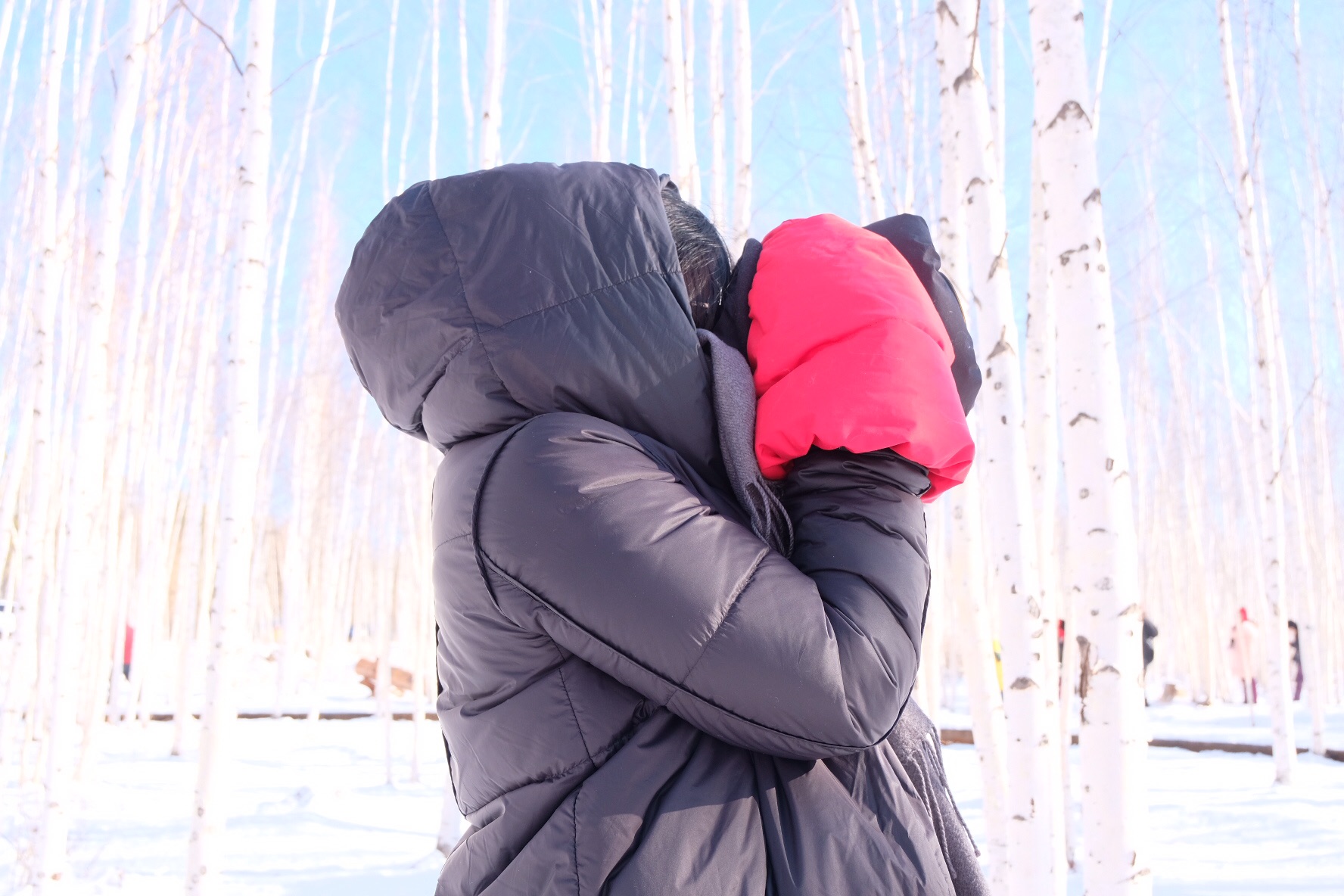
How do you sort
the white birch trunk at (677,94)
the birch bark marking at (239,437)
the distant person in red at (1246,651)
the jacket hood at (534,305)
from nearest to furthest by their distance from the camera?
the jacket hood at (534,305), the birch bark marking at (239,437), the white birch trunk at (677,94), the distant person in red at (1246,651)

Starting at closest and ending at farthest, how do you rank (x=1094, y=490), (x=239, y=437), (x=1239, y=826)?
1. (x=1094, y=490)
2. (x=239, y=437)
3. (x=1239, y=826)

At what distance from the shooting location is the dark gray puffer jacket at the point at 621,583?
2.44 ft

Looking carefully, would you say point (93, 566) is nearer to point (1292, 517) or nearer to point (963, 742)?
point (963, 742)

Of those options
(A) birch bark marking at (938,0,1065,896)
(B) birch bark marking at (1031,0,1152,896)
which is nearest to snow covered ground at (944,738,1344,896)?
(A) birch bark marking at (938,0,1065,896)

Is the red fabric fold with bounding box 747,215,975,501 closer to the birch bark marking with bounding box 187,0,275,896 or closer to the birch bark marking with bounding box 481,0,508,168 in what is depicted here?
the birch bark marking with bounding box 187,0,275,896

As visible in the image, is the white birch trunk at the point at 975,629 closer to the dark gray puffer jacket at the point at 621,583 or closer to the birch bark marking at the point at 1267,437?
the dark gray puffer jacket at the point at 621,583

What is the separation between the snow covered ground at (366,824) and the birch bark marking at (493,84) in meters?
3.69

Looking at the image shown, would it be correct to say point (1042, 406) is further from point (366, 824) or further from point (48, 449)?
point (366, 824)

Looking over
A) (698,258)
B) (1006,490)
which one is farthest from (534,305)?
(1006,490)

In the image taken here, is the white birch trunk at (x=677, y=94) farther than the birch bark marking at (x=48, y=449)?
Yes

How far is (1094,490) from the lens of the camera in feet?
4.81

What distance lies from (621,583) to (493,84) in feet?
14.6

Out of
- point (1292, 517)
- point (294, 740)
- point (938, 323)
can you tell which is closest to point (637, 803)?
point (938, 323)

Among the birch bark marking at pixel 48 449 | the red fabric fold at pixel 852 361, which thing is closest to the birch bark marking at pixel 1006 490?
the red fabric fold at pixel 852 361
